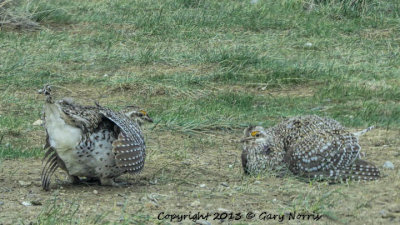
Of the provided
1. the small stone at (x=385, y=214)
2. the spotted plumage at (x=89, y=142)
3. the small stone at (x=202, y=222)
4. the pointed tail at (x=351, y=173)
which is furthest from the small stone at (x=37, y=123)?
the small stone at (x=385, y=214)

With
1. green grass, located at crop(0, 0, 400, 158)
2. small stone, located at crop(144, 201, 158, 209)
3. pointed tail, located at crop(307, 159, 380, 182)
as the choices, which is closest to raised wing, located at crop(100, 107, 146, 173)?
small stone, located at crop(144, 201, 158, 209)

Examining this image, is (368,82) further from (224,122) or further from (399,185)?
Answer: (399,185)

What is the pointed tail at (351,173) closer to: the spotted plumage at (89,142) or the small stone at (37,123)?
the spotted plumage at (89,142)

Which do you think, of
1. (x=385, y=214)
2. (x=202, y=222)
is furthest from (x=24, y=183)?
(x=385, y=214)

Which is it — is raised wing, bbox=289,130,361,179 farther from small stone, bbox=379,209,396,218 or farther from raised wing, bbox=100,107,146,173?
raised wing, bbox=100,107,146,173

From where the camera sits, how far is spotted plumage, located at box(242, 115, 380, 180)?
7348mm

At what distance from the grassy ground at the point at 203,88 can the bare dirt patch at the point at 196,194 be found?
1 centimetres

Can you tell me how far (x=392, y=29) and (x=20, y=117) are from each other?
783 centimetres


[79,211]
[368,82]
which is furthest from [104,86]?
[79,211]

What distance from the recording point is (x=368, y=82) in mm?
11648

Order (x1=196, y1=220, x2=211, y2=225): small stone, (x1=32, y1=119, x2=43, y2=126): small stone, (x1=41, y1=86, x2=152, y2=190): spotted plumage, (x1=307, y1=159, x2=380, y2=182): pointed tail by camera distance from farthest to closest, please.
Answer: (x1=32, y1=119, x2=43, y2=126): small stone → (x1=307, y1=159, x2=380, y2=182): pointed tail → (x1=41, y1=86, x2=152, y2=190): spotted plumage → (x1=196, y1=220, x2=211, y2=225): small stone

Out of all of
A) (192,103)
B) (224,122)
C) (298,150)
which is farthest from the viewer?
(192,103)

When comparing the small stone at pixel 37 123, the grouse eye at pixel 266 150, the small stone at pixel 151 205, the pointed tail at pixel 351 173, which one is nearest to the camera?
the small stone at pixel 151 205

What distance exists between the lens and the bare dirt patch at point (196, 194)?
6.13 m
